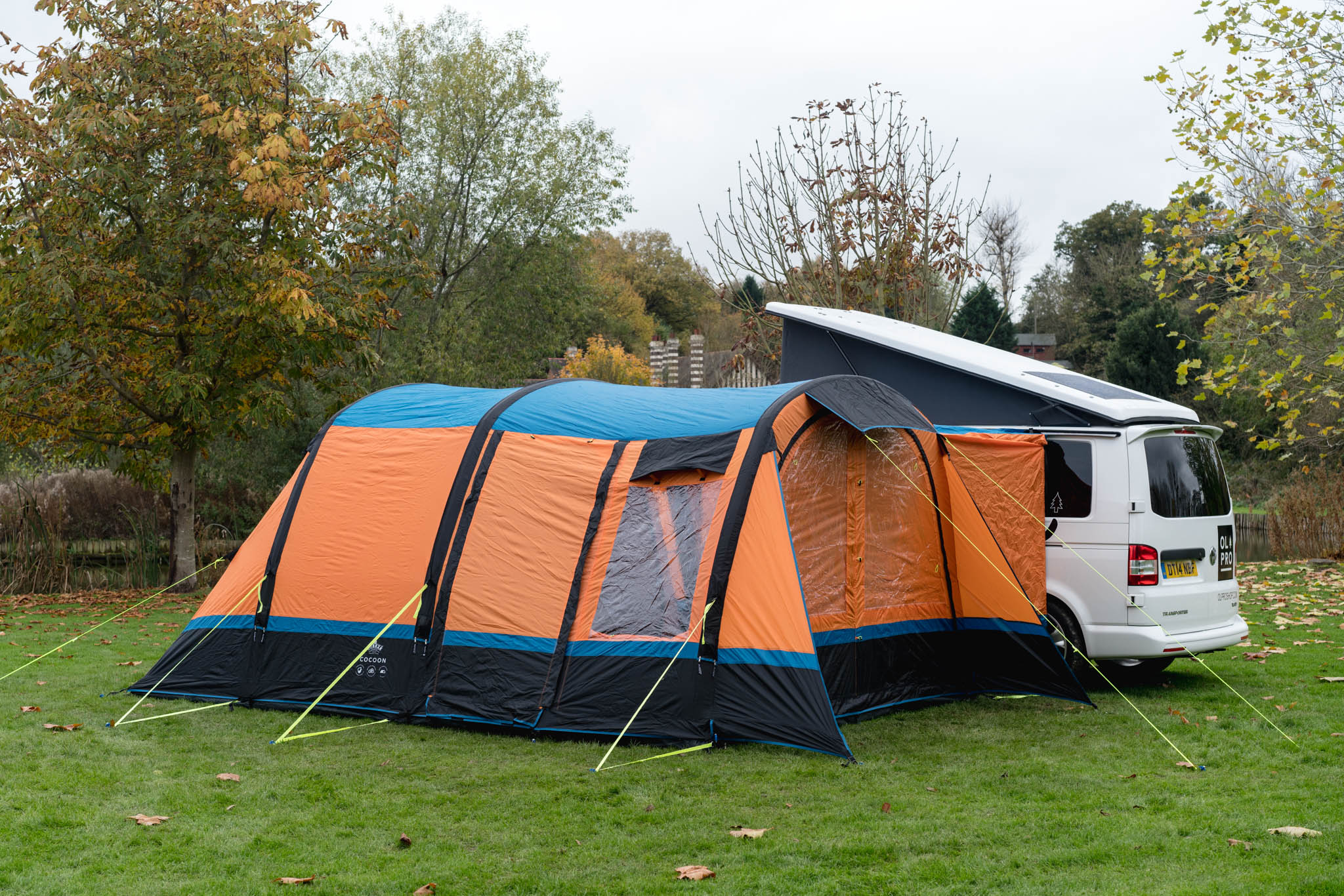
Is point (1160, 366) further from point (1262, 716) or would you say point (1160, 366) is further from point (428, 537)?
point (428, 537)

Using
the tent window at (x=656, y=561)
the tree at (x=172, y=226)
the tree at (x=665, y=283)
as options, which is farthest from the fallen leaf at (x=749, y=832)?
the tree at (x=665, y=283)

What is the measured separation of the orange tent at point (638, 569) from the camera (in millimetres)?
6539

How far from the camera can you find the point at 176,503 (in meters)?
14.7

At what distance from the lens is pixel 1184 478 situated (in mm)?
7809

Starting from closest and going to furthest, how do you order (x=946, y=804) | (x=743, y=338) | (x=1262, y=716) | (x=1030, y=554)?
(x=946, y=804) → (x=1262, y=716) → (x=1030, y=554) → (x=743, y=338)

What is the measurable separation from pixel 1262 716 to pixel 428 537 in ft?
18.1

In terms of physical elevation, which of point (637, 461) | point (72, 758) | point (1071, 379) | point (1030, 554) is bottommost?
point (72, 758)

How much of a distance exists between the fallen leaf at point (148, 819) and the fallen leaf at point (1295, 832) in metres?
4.98

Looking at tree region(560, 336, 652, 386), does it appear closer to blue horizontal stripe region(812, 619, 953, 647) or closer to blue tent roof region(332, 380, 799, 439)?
blue tent roof region(332, 380, 799, 439)

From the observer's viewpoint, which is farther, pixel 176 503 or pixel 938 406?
pixel 176 503

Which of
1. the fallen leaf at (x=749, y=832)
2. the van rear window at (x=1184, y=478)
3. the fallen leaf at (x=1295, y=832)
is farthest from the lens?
the van rear window at (x=1184, y=478)

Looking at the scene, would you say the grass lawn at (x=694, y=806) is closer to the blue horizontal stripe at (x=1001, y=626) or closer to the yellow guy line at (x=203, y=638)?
the yellow guy line at (x=203, y=638)

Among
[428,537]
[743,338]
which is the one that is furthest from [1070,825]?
[743,338]

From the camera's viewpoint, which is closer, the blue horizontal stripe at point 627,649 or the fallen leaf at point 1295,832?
the fallen leaf at point 1295,832
